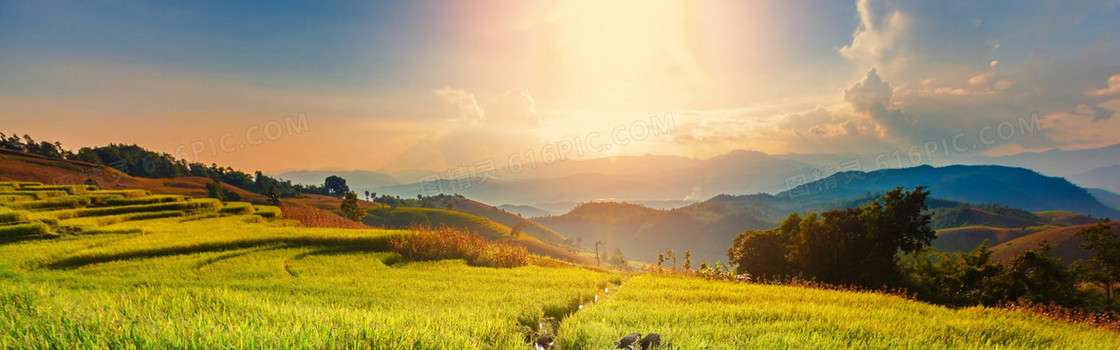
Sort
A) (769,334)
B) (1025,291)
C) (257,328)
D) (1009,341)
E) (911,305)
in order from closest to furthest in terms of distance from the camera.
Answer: (257,328) < (769,334) < (1009,341) < (911,305) < (1025,291)

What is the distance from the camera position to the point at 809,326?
6.71m

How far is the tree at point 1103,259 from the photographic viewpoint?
67.2 ft

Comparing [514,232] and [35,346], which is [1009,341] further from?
[514,232]

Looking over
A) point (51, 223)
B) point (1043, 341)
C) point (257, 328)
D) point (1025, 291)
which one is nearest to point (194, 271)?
point (257, 328)

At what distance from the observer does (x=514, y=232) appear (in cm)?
11300

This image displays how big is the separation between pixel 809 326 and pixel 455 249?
45.3 ft

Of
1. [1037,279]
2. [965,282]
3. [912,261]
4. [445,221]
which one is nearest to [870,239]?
[912,261]

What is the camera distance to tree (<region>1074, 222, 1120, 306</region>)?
2048 cm

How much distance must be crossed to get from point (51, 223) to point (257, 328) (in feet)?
95.7

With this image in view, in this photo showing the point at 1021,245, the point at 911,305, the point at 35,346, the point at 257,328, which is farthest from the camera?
the point at 1021,245

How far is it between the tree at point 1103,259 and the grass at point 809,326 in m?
19.2

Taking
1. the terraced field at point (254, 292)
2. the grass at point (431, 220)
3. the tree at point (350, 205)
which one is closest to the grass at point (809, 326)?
the terraced field at point (254, 292)

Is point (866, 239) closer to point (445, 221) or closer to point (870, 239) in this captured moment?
point (870, 239)

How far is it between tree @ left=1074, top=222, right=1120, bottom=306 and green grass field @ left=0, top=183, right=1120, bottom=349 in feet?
63.6
